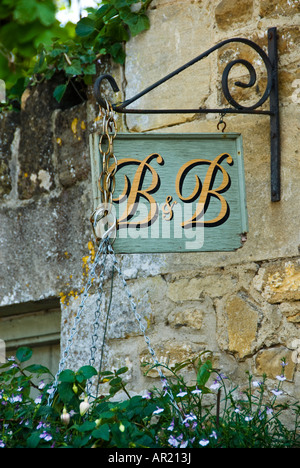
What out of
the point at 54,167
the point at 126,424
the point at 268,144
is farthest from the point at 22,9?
the point at 126,424

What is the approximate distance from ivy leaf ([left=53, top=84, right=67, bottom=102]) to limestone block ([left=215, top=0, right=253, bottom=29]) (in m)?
0.68

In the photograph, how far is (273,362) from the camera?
2188 millimetres

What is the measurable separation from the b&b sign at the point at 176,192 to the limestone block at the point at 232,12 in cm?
58

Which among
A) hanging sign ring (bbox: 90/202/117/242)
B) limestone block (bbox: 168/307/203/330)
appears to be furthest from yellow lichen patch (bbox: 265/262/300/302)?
hanging sign ring (bbox: 90/202/117/242)

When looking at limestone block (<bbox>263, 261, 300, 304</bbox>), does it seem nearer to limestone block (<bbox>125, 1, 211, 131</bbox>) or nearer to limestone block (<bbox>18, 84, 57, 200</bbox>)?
limestone block (<bbox>125, 1, 211, 131</bbox>)

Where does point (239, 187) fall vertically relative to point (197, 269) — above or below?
above

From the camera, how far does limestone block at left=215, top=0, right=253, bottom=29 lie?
2.43 metres

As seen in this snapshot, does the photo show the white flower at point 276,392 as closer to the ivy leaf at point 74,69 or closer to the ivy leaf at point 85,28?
the ivy leaf at point 74,69

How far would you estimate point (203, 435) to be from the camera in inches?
70.9

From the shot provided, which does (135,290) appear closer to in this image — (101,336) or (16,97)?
(101,336)

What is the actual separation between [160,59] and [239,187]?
0.75 metres

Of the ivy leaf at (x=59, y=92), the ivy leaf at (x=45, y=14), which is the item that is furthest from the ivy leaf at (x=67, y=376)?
the ivy leaf at (x=45, y=14)

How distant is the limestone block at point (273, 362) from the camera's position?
2.15 meters

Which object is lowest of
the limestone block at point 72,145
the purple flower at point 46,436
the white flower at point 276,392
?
the purple flower at point 46,436
